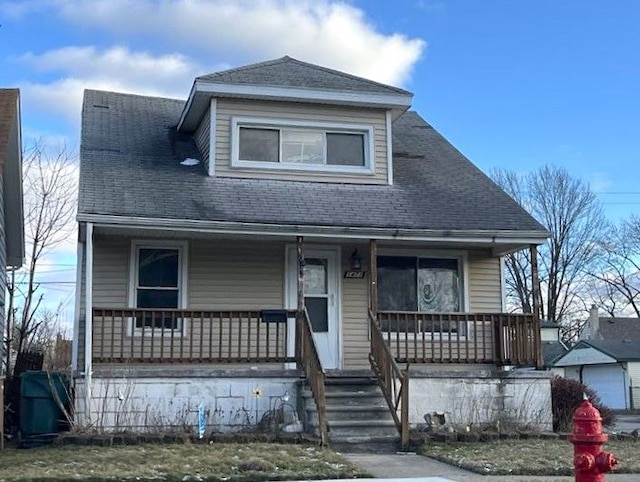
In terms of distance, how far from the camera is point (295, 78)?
50.9 feet

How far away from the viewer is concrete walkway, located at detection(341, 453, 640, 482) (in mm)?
8594

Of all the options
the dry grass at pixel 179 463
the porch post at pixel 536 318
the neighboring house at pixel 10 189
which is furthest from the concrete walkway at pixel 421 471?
the neighboring house at pixel 10 189

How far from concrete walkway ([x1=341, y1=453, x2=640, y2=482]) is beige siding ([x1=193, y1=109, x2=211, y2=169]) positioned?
22.6 ft

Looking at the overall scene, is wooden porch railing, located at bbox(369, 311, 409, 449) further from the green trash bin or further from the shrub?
the green trash bin

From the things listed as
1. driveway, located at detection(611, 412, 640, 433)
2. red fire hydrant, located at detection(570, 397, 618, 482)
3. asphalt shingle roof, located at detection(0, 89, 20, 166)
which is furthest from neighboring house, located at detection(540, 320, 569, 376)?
red fire hydrant, located at detection(570, 397, 618, 482)

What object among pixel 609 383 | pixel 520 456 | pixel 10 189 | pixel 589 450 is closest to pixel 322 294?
pixel 520 456

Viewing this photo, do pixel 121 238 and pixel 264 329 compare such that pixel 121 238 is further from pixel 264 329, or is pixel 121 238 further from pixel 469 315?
pixel 469 315

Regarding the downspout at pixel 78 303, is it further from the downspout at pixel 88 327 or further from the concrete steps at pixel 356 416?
the concrete steps at pixel 356 416

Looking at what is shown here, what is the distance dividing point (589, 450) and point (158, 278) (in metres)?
9.53

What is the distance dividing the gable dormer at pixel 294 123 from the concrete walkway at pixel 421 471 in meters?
6.28

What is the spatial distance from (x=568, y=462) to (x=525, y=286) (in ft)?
118

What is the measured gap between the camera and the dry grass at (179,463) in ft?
27.3

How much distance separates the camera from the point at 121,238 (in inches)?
547

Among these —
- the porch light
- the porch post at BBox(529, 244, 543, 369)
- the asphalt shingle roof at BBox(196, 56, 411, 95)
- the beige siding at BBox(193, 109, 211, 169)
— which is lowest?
the porch post at BBox(529, 244, 543, 369)
